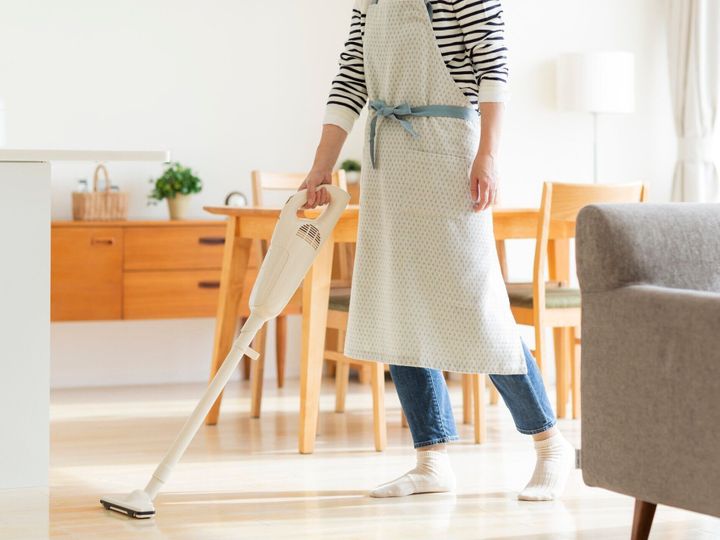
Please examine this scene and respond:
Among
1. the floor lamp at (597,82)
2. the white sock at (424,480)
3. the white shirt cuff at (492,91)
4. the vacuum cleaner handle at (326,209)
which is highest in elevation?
the floor lamp at (597,82)

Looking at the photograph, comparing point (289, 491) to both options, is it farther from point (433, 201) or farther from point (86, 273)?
point (86, 273)

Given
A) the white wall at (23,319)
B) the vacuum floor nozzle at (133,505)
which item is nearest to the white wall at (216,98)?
the white wall at (23,319)

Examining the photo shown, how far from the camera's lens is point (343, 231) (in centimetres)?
349

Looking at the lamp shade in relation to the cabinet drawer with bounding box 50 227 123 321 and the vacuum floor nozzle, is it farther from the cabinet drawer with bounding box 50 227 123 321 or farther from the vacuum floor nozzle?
the vacuum floor nozzle

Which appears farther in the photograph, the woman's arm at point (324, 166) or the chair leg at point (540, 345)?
the chair leg at point (540, 345)

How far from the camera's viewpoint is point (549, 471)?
9.03 feet

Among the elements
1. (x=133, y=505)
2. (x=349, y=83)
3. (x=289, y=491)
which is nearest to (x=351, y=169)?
(x=349, y=83)

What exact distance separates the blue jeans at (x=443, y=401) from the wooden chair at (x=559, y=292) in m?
0.89

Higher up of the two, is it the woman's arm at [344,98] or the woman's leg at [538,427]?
the woman's arm at [344,98]

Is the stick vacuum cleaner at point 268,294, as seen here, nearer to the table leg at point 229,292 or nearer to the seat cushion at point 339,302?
the seat cushion at point 339,302

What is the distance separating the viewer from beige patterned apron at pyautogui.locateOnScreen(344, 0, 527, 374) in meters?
2.60

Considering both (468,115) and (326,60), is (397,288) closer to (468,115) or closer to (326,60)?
(468,115)

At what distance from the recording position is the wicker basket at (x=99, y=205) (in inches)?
184

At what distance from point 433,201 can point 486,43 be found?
357 mm
